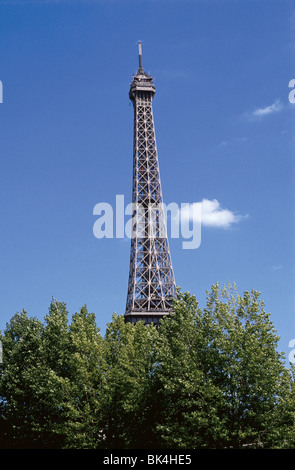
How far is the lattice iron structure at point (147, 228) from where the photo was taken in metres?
108

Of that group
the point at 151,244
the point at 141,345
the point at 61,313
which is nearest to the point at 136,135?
the point at 151,244

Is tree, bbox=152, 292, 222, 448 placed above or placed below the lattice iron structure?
below

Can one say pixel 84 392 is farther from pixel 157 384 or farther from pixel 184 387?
pixel 184 387


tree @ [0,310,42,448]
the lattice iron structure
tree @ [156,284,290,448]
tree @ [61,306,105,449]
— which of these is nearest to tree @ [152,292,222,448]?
tree @ [156,284,290,448]

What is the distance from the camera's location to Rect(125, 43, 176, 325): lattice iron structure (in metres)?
108

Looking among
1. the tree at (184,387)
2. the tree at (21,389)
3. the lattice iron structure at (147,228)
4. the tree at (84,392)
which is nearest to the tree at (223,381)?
the tree at (184,387)

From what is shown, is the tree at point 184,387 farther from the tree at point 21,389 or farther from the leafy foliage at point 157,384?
the tree at point 21,389

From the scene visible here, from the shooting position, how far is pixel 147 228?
115m

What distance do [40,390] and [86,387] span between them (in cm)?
457

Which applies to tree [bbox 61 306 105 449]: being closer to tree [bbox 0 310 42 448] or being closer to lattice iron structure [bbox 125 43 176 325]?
tree [bbox 0 310 42 448]

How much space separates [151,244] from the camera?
113000 millimetres
